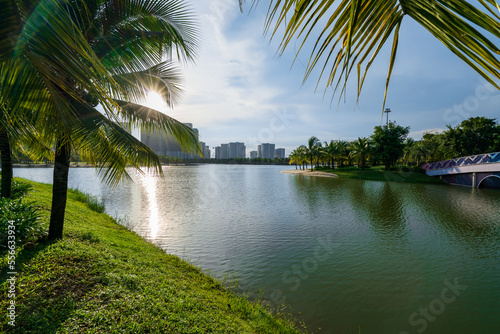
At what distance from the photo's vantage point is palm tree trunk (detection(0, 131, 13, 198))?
7.18 meters

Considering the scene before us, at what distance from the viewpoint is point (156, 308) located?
4070mm

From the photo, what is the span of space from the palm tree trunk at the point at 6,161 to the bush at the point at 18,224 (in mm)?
2234

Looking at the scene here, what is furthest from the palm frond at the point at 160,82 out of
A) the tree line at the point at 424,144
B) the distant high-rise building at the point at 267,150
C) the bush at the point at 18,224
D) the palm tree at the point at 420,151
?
the distant high-rise building at the point at 267,150

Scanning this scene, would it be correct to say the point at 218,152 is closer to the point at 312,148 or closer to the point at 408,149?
the point at 312,148

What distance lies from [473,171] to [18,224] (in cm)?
4357

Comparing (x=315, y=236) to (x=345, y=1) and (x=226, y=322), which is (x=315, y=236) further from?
(x=345, y=1)

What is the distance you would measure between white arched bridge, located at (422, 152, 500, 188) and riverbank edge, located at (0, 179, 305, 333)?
120 feet

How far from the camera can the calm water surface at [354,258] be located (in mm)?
5582

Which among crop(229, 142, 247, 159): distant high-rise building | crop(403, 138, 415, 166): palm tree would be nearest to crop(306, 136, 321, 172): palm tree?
crop(403, 138, 415, 166): palm tree

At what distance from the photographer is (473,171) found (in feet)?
99.7

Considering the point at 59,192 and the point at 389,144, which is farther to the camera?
the point at 389,144

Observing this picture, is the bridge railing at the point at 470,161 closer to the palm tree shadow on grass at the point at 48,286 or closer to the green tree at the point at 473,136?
the green tree at the point at 473,136

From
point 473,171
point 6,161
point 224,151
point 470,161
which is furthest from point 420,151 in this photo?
point 224,151

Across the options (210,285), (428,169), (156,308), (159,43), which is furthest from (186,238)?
(428,169)
